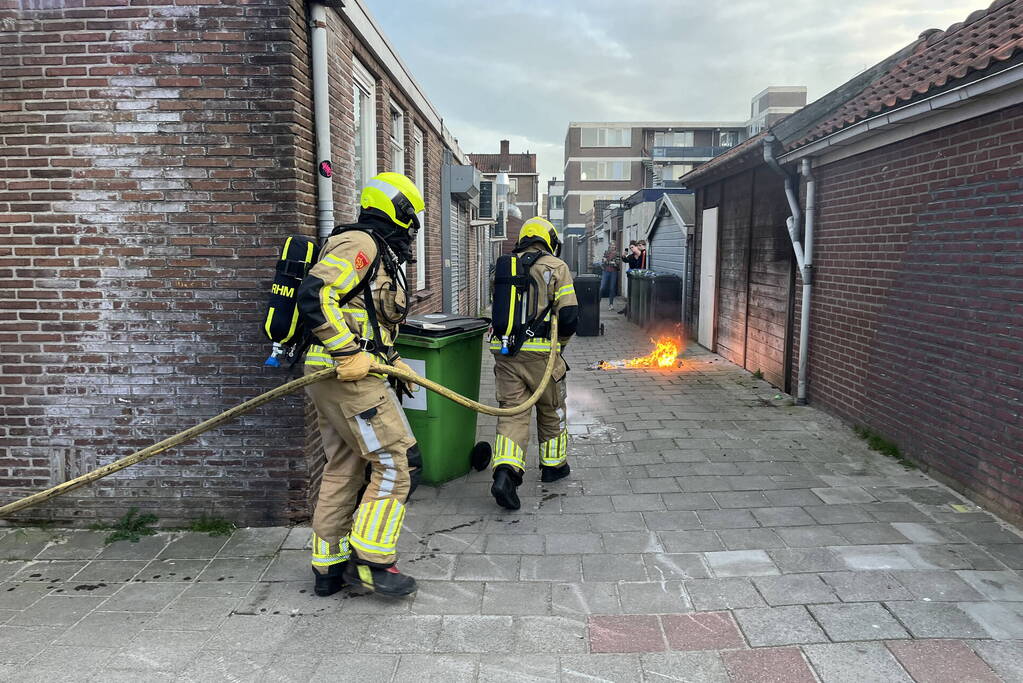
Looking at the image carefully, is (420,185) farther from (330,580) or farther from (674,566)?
(674,566)

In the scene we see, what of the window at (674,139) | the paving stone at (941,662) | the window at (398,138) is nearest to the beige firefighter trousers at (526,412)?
the paving stone at (941,662)

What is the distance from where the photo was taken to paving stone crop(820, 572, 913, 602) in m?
3.38

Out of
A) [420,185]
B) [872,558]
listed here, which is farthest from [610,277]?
[872,558]

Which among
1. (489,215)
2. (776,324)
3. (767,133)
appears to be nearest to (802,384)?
(776,324)

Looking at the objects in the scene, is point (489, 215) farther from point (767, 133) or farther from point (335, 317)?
point (335, 317)

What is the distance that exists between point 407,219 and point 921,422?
13.9 ft

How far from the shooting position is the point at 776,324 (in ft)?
28.0

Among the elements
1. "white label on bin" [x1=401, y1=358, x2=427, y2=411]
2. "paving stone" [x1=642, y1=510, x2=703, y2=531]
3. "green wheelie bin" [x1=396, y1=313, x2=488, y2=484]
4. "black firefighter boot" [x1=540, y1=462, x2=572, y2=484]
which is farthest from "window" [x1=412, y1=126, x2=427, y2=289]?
"paving stone" [x1=642, y1=510, x2=703, y2=531]

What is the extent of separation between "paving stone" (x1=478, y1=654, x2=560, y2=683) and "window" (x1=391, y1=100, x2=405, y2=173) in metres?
6.44

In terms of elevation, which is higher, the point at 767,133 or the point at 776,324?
the point at 767,133

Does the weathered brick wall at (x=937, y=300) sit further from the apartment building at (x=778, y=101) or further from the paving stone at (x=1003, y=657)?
the apartment building at (x=778, y=101)

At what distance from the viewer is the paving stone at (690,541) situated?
13.1ft

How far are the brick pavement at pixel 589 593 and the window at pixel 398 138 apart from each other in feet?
15.4

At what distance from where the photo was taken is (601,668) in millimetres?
2875
